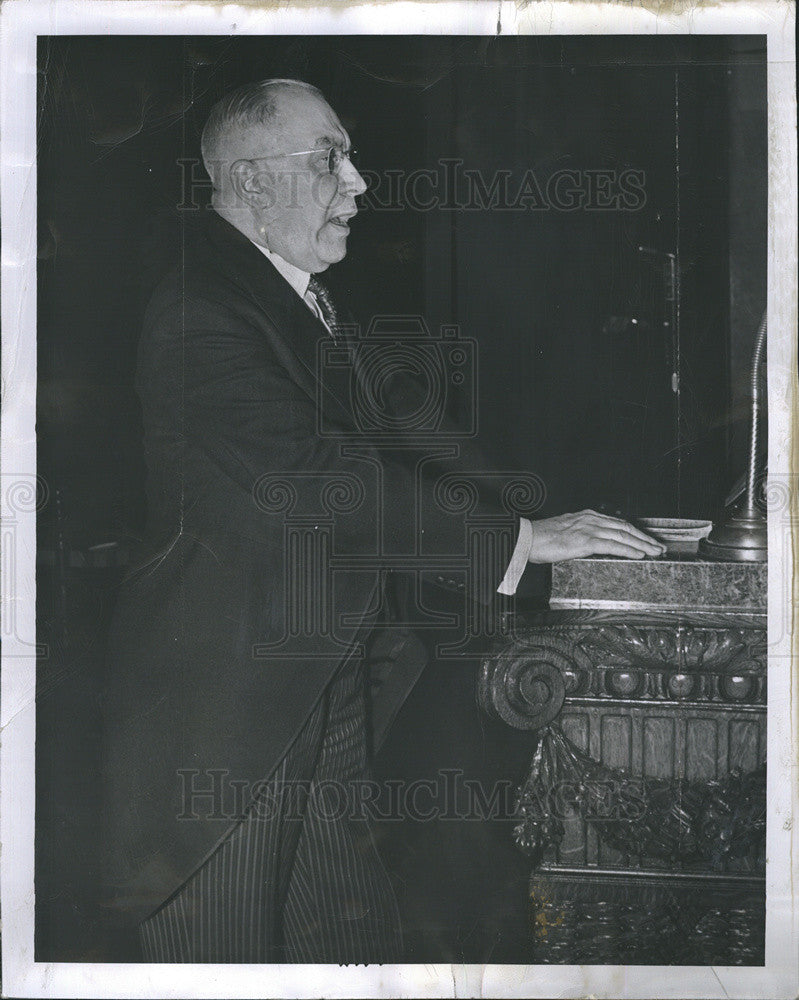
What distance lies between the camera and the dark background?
9.21 ft

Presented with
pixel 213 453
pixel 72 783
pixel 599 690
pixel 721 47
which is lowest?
pixel 72 783

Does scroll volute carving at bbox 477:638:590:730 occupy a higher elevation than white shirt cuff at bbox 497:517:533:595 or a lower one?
lower

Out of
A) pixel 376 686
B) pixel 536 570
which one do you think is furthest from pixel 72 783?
pixel 536 570

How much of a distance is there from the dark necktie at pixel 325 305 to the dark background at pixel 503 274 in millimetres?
33

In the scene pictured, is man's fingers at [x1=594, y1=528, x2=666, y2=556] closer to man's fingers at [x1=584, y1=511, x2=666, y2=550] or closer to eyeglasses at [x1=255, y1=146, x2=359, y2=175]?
man's fingers at [x1=584, y1=511, x2=666, y2=550]

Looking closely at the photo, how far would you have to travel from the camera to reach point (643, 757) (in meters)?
2.80

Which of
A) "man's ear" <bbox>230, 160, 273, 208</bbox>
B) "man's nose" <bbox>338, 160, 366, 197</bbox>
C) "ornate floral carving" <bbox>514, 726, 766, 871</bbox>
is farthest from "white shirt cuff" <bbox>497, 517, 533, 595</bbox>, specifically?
"man's ear" <bbox>230, 160, 273, 208</bbox>

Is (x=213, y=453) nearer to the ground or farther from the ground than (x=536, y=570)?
farther from the ground

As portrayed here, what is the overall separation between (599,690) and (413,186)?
152cm

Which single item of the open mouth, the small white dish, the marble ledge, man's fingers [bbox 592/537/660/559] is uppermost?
the open mouth

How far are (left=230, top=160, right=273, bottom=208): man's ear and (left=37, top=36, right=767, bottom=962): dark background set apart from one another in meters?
0.10

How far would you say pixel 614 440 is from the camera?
2814 millimetres

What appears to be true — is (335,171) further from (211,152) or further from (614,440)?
(614,440)

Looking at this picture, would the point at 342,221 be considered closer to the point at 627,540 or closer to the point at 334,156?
the point at 334,156
